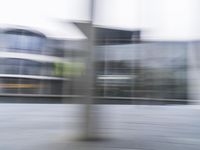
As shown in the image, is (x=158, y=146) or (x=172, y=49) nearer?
(x=158, y=146)

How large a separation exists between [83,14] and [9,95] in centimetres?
2355

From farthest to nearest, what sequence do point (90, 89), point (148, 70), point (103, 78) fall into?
1. point (148, 70)
2. point (103, 78)
3. point (90, 89)

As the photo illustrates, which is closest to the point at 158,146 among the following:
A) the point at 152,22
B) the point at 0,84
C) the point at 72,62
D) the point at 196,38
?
the point at 72,62

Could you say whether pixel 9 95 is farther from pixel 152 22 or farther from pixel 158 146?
pixel 158 146

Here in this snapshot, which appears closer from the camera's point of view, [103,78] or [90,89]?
[90,89]

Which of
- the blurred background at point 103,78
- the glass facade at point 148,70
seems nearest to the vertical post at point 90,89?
the blurred background at point 103,78

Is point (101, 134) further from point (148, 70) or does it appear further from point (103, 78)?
point (148, 70)

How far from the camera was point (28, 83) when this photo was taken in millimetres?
29359

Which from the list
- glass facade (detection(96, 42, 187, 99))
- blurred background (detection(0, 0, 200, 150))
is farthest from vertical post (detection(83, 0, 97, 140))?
glass facade (detection(96, 42, 187, 99))

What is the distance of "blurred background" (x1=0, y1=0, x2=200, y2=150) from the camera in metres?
5.22

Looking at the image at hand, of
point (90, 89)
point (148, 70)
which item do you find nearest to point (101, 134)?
point (90, 89)

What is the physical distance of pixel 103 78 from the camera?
26.9 feet

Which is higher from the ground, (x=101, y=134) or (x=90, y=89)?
(x=90, y=89)

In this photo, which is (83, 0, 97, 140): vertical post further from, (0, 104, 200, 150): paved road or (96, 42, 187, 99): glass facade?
(96, 42, 187, 99): glass facade
